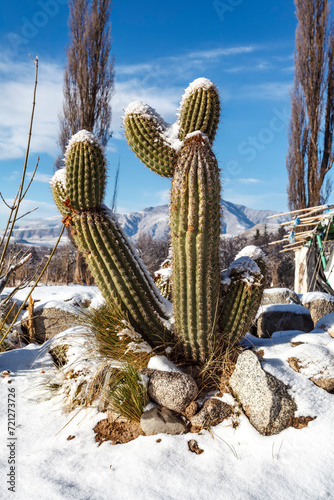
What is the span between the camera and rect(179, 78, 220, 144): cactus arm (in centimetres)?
285

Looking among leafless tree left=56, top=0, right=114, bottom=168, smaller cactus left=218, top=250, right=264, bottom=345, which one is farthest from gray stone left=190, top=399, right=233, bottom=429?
leafless tree left=56, top=0, right=114, bottom=168

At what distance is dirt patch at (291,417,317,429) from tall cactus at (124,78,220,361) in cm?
73

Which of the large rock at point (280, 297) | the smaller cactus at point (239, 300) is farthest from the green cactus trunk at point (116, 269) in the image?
the large rock at point (280, 297)

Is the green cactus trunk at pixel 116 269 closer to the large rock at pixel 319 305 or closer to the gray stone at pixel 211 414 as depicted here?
the gray stone at pixel 211 414

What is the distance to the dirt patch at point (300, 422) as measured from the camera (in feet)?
7.57

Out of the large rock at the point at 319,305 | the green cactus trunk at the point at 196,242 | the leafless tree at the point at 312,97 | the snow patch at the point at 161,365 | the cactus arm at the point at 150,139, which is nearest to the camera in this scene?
the green cactus trunk at the point at 196,242

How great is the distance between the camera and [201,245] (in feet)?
8.26

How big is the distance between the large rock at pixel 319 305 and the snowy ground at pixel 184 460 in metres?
2.48

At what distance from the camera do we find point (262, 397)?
236 centimetres

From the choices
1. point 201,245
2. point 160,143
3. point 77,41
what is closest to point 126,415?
point 201,245

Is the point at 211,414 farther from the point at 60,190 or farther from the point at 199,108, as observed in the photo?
the point at 199,108

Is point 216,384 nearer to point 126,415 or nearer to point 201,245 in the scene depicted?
point 126,415

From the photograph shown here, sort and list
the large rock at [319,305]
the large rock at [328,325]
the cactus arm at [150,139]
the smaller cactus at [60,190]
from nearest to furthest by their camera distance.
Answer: the cactus arm at [150,139]
the smaller cactus at [60,190]
the large rock at [328,325]
the large rock at [319,305]

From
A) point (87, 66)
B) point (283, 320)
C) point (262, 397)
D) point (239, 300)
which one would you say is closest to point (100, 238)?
point (239, 300)
